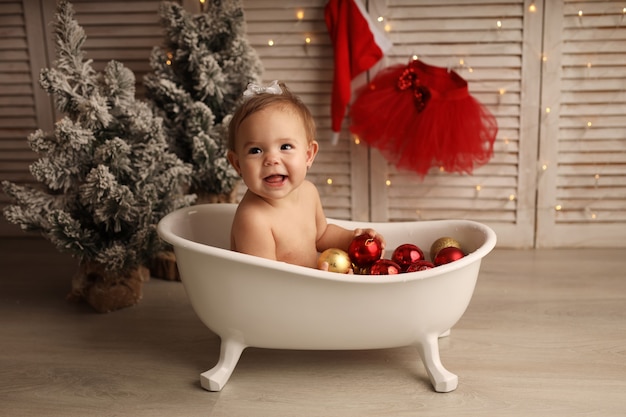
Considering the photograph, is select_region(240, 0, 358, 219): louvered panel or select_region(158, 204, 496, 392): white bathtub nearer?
select_region(158, 204, 496, 392): white bathtub

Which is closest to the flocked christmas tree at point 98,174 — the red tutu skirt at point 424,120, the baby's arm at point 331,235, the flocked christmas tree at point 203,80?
the flocked christmas tree at point 203,80

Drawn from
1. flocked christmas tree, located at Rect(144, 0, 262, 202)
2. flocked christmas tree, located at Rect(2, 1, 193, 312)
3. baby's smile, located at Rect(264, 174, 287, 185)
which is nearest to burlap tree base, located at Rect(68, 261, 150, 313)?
flocked christmas tree, located at Rect(2, 1, 193, 312)

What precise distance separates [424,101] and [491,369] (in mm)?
→ 927

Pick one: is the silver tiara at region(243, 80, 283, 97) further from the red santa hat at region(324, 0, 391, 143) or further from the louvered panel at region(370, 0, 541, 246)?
the louvered panel at region(370, 0, 541, 246)

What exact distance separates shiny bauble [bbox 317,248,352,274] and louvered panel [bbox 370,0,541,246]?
0.76 metres

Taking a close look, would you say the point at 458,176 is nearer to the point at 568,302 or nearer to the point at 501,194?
the point at 501,194

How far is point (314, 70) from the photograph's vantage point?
7.06 ft

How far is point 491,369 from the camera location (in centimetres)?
145

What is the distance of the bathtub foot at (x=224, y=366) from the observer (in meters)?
1.38

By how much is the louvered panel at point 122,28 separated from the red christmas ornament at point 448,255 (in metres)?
1.25

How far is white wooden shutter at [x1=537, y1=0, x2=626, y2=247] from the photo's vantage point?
2.02 m

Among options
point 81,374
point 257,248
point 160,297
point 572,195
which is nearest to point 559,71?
point 572,195

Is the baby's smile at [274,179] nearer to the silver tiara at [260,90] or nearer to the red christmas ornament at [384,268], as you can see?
the silver tiara at [260,90]

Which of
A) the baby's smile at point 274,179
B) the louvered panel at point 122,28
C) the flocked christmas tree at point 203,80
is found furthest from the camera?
the louvered panel at point 122,28
